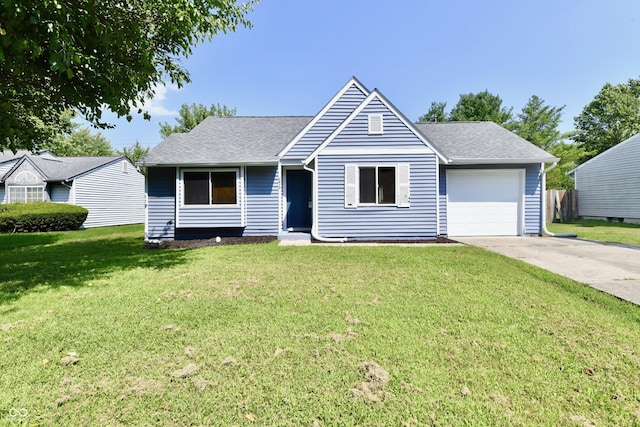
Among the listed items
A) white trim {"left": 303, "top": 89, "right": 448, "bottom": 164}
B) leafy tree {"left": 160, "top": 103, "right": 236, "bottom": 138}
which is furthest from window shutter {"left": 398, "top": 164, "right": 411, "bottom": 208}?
leafy tree {"left": 160, "top": 103, "right": 236, "bottom": 138}

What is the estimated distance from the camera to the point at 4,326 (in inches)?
133

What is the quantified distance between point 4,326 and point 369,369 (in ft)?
13.7

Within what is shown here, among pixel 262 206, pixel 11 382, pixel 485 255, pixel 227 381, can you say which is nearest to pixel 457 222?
pixel 485 255

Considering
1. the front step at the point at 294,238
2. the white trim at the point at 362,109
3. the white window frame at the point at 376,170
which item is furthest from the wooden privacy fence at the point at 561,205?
the front step at the point at 294,238

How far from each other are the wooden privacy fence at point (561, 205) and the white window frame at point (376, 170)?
12481 mm

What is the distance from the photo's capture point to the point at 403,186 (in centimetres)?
976

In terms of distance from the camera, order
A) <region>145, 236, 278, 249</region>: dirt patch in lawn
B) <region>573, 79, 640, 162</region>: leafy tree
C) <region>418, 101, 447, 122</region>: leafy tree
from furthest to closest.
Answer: <region>418, 101, 447, 122</region>: leafy tree
<region>573, 79, 640, 162</region>: leafy tree
<region>145, 236, 278, 249</region>: dirt patch in lawn

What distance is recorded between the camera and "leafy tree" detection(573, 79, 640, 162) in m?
32.0

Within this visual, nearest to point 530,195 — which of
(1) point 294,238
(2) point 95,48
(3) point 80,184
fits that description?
(1) point 294,238

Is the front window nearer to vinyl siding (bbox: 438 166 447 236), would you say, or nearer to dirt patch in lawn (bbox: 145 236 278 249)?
vinyl siding (bbox: 438 166 447 236)

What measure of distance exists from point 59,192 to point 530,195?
24.4 meters

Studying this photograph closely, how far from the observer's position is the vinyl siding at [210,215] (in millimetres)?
10109

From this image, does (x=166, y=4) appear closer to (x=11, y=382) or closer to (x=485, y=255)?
(x=11, y=382)

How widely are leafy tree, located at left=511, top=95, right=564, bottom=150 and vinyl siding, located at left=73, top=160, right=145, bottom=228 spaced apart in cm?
3729
